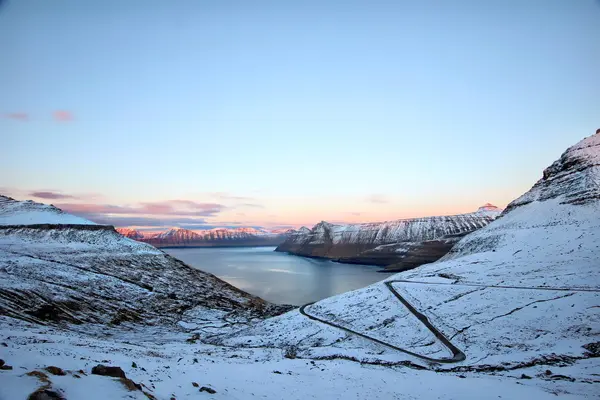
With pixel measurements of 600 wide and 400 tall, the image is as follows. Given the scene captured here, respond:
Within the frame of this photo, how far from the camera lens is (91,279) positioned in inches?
2205

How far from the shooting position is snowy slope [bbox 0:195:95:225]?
250 ft

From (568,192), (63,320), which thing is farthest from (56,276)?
(568,192)

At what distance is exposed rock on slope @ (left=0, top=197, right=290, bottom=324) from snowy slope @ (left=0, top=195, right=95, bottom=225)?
20 cm

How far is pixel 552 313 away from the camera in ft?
101

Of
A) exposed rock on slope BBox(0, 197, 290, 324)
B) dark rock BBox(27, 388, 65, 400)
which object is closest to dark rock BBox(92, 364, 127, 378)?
dark rock BBox(27, 388, 65, 400)

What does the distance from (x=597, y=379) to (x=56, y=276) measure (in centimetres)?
6527

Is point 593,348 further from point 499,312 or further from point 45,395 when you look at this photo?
point 45,395

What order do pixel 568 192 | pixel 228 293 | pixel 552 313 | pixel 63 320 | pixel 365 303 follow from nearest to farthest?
pixel 552 313, pixel 63 320, pixel 365 303, pixel 228 293, pixel 568 192

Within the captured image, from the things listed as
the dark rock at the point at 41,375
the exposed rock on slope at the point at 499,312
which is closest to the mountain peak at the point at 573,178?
the exposed rock on slope at the point at 499,312

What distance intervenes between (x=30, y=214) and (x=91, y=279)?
3996 centimetres

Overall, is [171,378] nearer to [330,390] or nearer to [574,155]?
[330,390]

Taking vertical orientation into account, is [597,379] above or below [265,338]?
above

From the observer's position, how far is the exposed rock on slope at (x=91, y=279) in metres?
43.2

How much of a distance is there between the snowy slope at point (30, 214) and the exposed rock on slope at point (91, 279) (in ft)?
0.65
